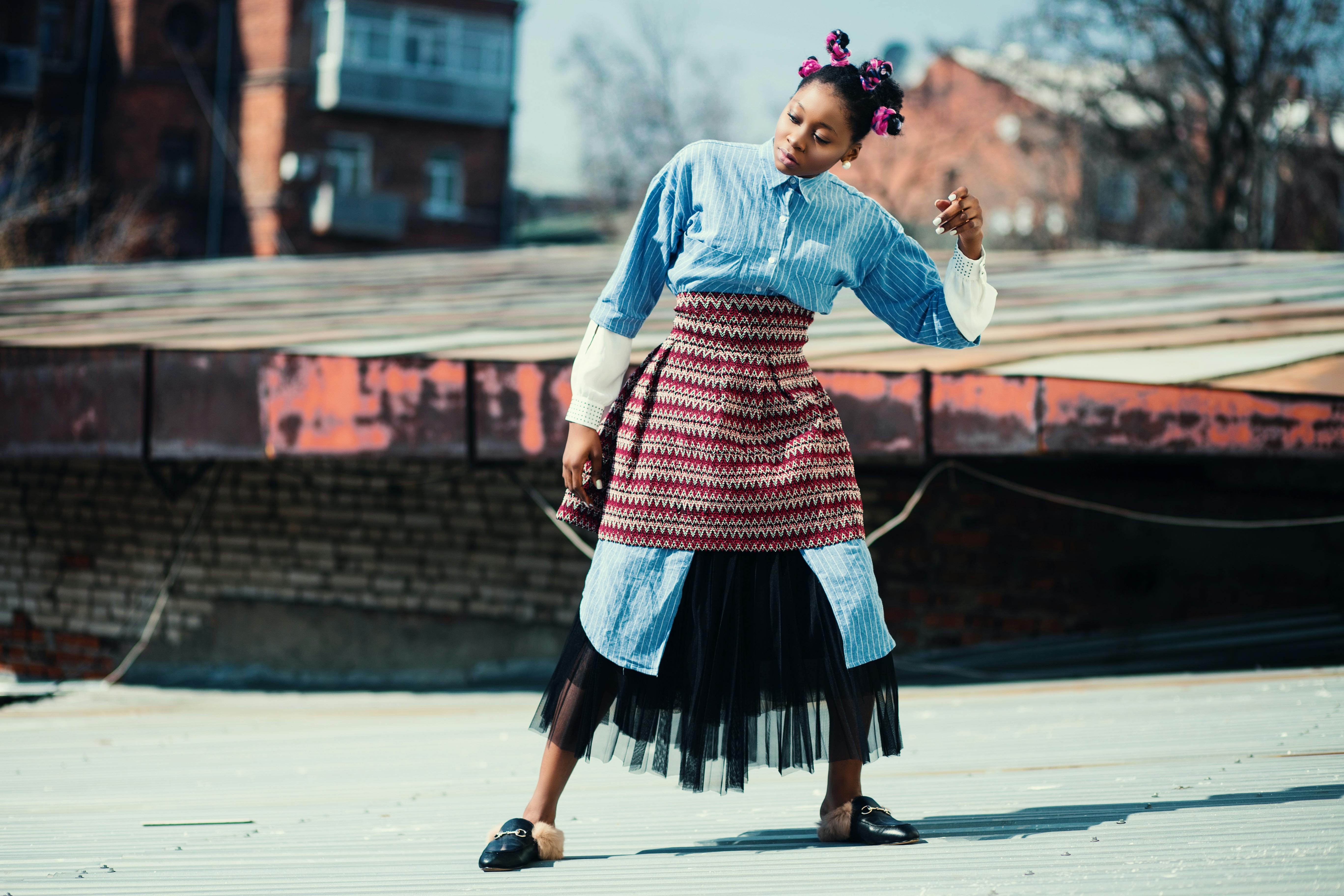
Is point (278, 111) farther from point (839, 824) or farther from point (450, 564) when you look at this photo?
point (839, 824)

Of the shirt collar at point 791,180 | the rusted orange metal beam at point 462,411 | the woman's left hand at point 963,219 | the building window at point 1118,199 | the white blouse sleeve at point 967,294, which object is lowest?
the rusted orange metal beam at point 462,411

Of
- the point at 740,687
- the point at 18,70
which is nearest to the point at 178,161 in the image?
the point at 18,70

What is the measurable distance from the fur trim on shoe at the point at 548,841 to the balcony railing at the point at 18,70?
27.1 metres

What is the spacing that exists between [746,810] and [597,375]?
988 mm

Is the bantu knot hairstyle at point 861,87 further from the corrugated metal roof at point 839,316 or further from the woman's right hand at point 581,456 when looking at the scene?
the corrugated metal roof at point 839,316

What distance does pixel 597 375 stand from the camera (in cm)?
231

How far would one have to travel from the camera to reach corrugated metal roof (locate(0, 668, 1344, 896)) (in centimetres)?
196

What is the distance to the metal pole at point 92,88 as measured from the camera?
86.2 feet

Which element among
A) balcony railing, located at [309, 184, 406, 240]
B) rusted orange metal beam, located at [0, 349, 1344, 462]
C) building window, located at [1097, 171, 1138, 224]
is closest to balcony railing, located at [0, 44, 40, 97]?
balcony railing, located at [309, 184, 406, 240]

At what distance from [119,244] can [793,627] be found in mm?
25723

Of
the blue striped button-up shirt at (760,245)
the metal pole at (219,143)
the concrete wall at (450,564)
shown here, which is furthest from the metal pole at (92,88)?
the blue striped button-up shirt at (760,245)

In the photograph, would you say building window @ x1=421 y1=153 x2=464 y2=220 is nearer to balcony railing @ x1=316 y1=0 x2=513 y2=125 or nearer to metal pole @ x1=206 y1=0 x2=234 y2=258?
balcony railing @ x1=316 y1=0 x2=513 y2=125

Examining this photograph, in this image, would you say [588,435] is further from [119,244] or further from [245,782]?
[119,244]

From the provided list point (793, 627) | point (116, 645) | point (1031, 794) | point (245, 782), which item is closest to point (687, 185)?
point (793, 627)
